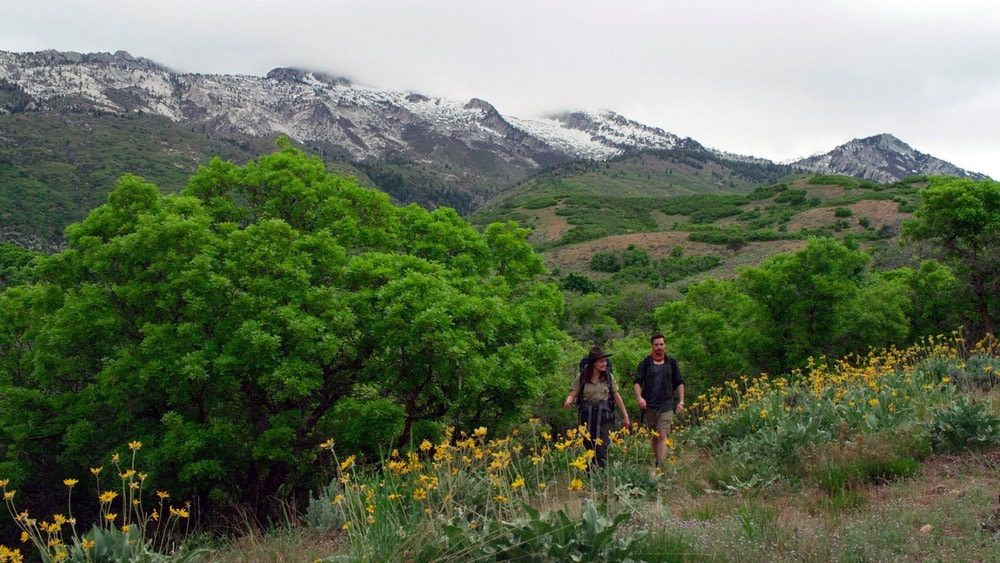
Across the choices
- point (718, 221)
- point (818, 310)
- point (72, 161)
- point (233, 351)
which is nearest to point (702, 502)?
point (233, 351)

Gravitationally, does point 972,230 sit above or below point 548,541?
above

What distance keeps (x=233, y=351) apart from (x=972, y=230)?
2589 centimetres

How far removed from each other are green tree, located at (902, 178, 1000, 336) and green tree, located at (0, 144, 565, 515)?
18.3m

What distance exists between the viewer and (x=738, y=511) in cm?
484

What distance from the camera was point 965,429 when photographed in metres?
6.20

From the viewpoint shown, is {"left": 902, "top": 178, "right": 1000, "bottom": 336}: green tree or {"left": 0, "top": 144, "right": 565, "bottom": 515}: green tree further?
{"left": 902, "top": 178, "right": 1000, "bottom": 336}: green tree

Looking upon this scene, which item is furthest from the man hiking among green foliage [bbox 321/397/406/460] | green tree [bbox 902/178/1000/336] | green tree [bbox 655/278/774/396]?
green tree [bbox 902/178/1000/336]

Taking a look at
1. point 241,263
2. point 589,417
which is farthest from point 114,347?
point 589,417

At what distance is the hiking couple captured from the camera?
26.7 ft

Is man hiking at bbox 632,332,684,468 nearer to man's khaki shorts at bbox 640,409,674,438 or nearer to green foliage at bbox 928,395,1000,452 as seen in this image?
man's khaki shorts at bbox 640,409,674,438

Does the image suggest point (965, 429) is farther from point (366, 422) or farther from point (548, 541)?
point (366, 422)

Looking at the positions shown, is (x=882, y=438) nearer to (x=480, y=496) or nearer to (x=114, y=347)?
(x=480, y=496)

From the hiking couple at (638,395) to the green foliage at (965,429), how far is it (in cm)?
276

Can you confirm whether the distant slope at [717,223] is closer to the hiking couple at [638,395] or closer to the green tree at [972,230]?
the green tree at [972,230]
